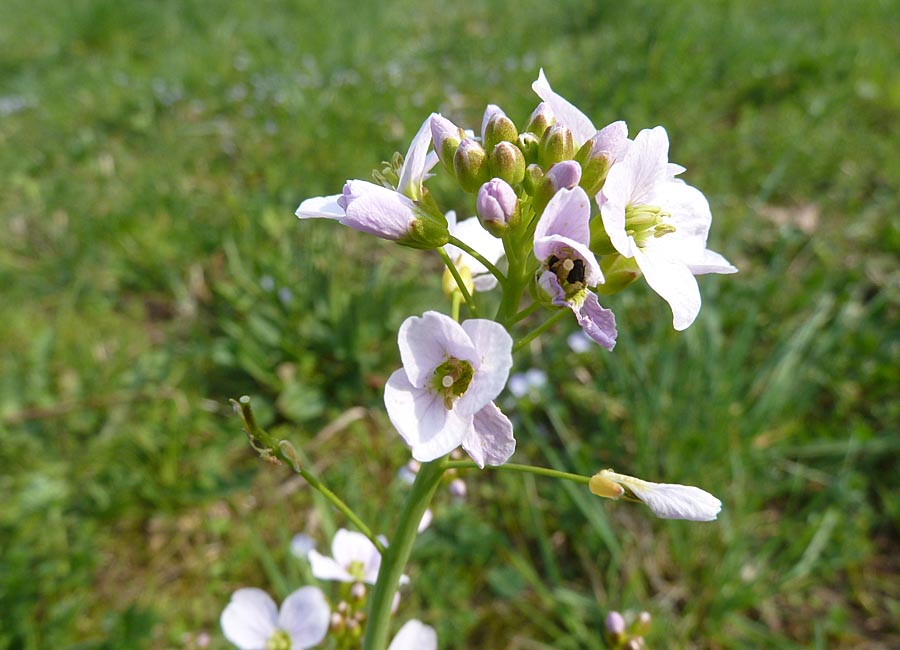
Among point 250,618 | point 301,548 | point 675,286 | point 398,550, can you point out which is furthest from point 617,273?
point 301,548

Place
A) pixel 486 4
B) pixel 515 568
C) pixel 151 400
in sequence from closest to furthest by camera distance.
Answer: pixel 515 568, pixel 151 400, pixel 486 4

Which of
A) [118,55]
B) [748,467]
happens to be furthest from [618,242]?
[118,55]

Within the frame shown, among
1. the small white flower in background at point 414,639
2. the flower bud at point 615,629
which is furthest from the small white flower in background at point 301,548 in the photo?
the flower bud at point 615,629

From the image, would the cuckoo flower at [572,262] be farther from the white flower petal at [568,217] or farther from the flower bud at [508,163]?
the flower bud at [508,163]

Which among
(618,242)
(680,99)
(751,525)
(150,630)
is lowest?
(150,630)

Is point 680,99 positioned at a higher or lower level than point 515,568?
higher

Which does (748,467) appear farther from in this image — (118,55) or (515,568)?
(118,55)
